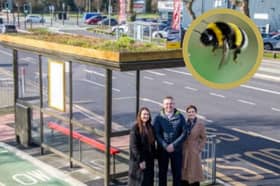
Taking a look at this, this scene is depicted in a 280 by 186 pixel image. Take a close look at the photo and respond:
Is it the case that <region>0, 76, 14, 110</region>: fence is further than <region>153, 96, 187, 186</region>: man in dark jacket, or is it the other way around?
<region>0, 76, 14, 110</region>: fence

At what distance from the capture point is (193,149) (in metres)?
8.03

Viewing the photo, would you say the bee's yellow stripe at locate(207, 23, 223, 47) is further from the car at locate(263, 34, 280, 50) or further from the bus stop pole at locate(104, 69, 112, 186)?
the car at locate(263, 34, 280, 50)

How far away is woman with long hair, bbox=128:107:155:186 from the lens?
788 cm

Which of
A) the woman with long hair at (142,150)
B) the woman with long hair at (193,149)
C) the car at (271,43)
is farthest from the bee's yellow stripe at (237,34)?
the car at (271,43)

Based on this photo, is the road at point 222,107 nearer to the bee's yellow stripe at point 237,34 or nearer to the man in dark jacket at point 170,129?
the man in dark jacket at point 170,129

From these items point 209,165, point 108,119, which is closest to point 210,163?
point 209,165

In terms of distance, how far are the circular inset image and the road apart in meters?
2.46

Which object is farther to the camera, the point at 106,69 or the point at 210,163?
the point at 210,163

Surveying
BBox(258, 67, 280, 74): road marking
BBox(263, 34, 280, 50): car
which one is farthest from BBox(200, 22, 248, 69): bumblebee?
BBox(263, 34, 280, 50): car

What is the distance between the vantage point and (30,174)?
33.3 ft

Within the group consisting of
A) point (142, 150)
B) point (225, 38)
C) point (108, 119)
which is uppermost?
point (225, 38)

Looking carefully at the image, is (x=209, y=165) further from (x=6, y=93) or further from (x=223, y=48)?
A: (x=6, y=93)

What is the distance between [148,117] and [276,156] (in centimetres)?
481

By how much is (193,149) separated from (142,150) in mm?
793
